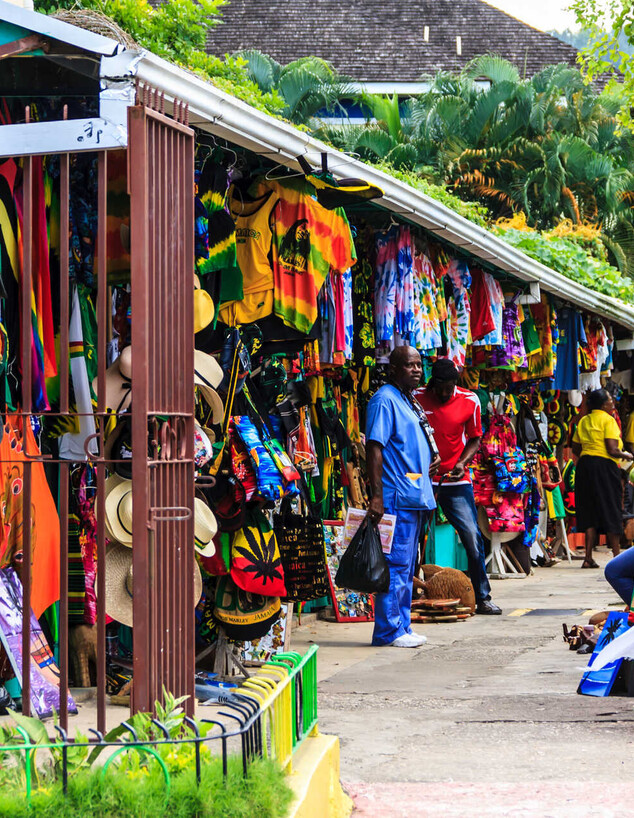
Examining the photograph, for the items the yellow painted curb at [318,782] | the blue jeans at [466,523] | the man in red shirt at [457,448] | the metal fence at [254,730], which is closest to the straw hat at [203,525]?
the metal fence at [254,730]

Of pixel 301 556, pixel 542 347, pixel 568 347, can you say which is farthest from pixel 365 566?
pixel 568 347

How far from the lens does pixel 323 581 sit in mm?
7289

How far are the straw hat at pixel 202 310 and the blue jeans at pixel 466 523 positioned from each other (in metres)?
4.18

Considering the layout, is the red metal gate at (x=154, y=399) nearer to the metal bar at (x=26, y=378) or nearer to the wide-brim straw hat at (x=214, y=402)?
the metal bar at (x=26, y=378)

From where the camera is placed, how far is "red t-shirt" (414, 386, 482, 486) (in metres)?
9.71

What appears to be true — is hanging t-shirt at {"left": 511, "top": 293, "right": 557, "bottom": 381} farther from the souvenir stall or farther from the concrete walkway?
the concrete walkway

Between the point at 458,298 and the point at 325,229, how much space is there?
3.30 m

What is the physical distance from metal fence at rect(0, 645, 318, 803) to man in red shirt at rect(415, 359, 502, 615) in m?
5.25

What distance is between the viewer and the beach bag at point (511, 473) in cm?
1220

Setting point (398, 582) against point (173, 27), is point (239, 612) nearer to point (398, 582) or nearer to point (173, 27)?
point (398, 582)

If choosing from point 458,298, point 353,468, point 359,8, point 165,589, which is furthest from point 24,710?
point 359,8

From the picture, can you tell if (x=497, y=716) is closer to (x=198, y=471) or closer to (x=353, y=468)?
(x=198, y=471)

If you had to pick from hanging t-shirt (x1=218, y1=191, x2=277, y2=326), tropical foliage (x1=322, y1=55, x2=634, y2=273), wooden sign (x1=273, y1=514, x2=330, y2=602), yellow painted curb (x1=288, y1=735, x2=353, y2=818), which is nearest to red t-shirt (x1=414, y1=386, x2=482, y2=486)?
wooden sign (x1=273, y1=514, x2=330, y2=602)

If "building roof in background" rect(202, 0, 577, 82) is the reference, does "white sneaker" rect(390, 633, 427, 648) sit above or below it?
below
